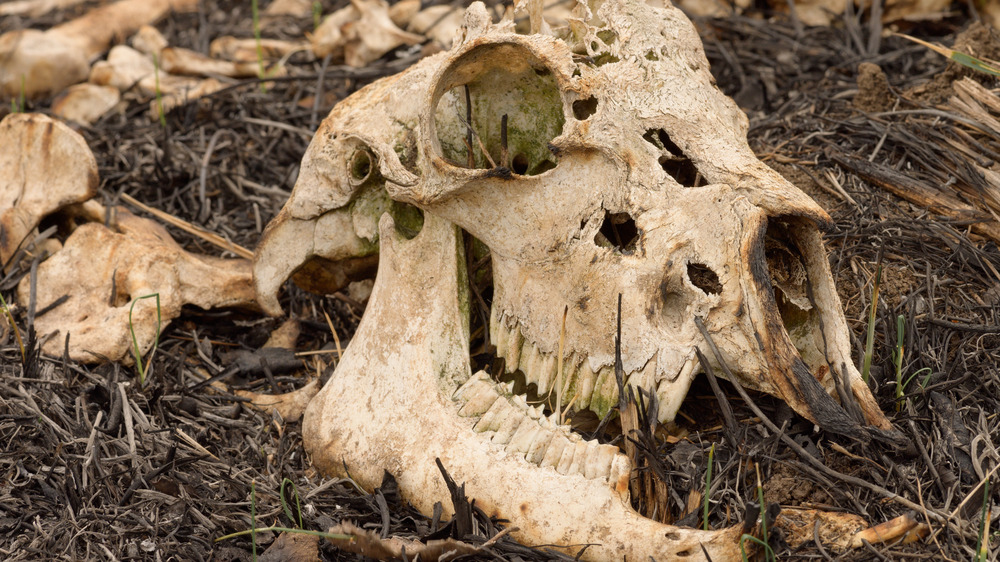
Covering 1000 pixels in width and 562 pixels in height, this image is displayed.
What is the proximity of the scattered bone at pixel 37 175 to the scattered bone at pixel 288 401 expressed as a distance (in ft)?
4.06

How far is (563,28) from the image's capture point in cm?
303

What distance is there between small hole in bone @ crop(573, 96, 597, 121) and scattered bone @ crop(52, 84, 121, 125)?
10.5 feet

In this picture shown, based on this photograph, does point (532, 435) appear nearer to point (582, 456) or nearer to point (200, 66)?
point (582, 456)

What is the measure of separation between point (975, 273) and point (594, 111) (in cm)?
144

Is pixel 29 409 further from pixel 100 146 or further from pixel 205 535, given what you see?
Answer: pixel 100 146

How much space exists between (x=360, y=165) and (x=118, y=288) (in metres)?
1.18

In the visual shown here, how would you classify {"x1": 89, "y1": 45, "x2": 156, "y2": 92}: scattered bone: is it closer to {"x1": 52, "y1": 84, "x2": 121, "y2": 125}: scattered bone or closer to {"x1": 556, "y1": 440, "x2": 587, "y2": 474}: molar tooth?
{"x1": 52, "y1": 84, "x2": 121, "y2": 125}: scattered bone

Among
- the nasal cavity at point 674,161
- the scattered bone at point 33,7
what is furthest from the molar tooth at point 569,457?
the scattered bone at point 33,7

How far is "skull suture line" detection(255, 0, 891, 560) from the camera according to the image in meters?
2.32

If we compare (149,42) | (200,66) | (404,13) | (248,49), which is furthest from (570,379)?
(149,42)

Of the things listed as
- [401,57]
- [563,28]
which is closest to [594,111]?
[563,28]

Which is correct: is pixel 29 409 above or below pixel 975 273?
below

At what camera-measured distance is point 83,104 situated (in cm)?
480

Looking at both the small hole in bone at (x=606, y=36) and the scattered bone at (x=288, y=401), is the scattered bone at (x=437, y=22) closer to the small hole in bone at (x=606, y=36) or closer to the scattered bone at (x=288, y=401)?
the small hole in bone at (x=606, y=36)
